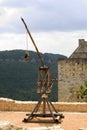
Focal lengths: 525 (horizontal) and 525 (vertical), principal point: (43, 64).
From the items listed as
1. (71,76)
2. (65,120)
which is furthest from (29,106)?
(71,76)

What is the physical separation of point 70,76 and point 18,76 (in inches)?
2558

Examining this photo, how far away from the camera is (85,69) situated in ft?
115

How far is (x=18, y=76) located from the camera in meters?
100

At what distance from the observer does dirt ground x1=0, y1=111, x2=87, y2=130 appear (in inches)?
623

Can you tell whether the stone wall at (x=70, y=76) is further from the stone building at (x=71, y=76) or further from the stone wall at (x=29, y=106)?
the stone wall at (x=29, y=106)

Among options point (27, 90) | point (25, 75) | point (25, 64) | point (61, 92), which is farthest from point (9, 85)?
point (61, 92)

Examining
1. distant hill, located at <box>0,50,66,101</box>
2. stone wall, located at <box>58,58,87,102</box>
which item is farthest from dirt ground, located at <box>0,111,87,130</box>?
distant hill, located at <box>0,50,66,101</box>

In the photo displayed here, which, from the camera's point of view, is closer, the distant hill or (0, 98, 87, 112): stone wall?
(0, 98, 87, 112): stone wall

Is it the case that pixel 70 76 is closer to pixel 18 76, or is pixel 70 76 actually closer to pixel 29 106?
pixel 29 106

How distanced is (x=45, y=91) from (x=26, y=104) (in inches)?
93.9

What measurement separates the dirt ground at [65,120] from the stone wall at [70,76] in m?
16.6

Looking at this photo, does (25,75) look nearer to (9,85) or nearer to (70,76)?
(9,85)

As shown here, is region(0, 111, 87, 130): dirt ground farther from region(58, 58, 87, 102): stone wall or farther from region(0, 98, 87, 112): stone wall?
region(58, 58, 87, 102): stone wall

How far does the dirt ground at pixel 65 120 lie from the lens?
15812 mm
